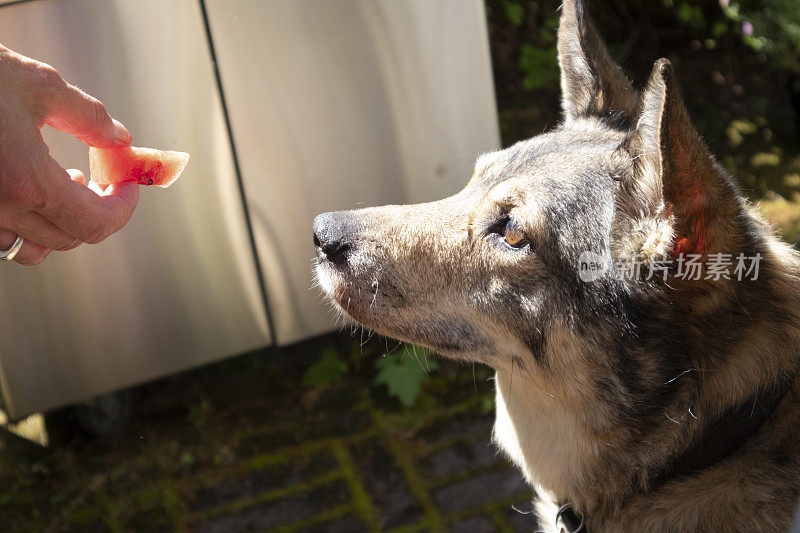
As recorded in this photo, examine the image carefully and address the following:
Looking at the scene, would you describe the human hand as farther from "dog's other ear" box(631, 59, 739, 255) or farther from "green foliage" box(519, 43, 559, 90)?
"green foliage" box(519, 43, 559, 90)

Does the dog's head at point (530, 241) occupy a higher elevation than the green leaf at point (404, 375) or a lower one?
higher

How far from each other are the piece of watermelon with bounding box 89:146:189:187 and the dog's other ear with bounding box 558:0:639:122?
150 cm

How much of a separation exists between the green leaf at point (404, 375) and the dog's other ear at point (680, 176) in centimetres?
240

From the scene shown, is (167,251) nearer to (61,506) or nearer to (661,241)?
(61,506)

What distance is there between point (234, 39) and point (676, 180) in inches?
94.3

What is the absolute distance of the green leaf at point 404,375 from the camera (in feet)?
14.3

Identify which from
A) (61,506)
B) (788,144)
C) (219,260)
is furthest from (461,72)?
(788,144)

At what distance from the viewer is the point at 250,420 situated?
14.4 ft

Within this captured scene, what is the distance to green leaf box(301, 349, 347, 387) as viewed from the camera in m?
4.63

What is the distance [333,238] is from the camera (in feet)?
8.59

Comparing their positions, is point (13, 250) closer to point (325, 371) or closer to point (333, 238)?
point (333, 238)

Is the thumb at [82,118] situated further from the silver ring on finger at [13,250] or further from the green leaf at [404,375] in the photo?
the green leaf at [404,375]

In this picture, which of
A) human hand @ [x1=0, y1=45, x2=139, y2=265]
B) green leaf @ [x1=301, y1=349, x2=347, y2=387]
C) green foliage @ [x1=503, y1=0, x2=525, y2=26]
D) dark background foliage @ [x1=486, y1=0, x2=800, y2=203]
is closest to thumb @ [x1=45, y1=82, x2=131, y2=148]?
human hand @ [x1=0, y1=45, x2=139, y2=265]

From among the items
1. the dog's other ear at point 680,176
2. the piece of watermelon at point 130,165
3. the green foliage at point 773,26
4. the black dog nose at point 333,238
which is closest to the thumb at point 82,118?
the piece of watermelon at point 130,165
